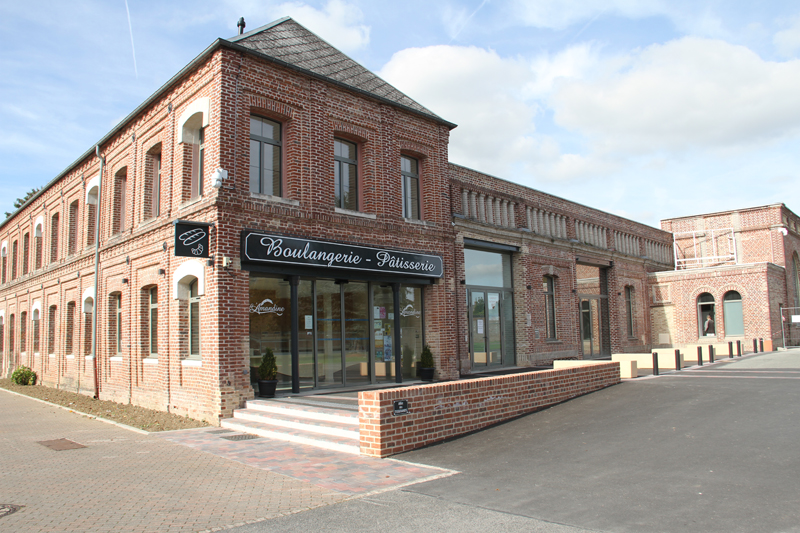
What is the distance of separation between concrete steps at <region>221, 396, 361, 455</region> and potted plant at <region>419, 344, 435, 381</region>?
3830mm

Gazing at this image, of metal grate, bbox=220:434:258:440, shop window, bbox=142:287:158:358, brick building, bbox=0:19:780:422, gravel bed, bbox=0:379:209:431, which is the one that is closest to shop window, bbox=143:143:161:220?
brick building, bbox=0:19:780:422

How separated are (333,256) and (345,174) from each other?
7.73ft

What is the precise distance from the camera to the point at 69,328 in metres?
19.8

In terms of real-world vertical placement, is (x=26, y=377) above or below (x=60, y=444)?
above

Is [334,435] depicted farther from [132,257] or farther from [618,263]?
[618,263]

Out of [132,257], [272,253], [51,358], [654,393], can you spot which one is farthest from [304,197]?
[51,358]

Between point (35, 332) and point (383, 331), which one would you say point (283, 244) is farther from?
point (35, 332)

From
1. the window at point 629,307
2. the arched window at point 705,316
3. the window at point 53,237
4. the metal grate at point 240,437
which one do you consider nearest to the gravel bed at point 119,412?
the metal grate at point 240,437

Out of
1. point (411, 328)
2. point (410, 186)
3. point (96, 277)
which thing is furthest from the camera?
point (96, 277)

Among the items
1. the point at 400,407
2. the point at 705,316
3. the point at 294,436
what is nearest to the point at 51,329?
the point at 294,436

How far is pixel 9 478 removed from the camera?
23.8 ft

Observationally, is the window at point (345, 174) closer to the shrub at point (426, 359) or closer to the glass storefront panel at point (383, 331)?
the glass storefront panel at point (383, 331)

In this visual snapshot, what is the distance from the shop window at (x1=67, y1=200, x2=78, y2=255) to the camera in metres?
19.9

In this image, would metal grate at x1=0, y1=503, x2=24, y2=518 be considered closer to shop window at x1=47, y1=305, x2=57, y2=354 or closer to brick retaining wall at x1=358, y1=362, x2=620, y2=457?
brick retaining wall at x1=358, y1=362, x2=620, y2=457
